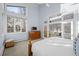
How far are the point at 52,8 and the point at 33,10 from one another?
0.38 metres

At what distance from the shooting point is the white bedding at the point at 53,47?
206cm

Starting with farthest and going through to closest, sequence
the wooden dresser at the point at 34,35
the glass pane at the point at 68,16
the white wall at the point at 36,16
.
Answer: the wooden dresser at the point at 34,35, the white wall at the point at 36,16, the glass pane at the point at 68,16

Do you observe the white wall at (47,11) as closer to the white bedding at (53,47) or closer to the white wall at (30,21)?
the white wall at (30,21)

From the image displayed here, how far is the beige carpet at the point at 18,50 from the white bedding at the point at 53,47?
17 centimetres

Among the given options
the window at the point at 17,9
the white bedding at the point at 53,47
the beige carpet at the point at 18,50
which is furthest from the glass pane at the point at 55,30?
the window at the point at 17,9

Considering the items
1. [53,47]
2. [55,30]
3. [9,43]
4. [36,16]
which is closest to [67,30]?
[55,30]

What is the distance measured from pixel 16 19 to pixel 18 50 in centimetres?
62

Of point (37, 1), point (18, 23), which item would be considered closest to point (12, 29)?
point (18, 23)

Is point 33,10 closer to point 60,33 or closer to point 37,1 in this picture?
point 37,1

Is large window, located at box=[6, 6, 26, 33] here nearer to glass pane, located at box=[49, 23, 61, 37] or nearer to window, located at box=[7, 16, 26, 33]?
window, located at box=[7, 16, 26, 33]

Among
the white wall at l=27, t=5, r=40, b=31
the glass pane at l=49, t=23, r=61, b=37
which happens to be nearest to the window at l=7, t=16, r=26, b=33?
the white wall at l=27, t=5, r=40, b=31

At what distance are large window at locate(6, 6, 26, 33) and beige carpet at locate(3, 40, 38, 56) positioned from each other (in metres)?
0.28

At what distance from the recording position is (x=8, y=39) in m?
2.11

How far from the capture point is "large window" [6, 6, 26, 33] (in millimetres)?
2084
